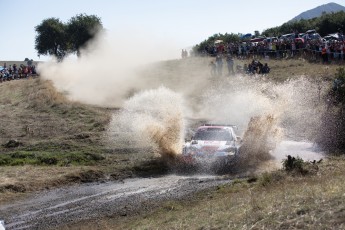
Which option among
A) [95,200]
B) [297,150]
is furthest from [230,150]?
[95,200]

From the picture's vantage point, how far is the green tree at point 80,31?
7888 centimetres

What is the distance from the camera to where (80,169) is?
1880cm

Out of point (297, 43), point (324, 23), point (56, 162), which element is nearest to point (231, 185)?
point (56, 162)

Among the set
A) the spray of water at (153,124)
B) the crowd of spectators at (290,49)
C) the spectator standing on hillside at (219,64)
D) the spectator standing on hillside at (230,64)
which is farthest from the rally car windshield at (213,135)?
the spectator standing on hillside at (219,64)

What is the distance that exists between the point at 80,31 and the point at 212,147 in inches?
2584

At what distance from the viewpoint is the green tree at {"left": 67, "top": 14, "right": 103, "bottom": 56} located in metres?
78.9

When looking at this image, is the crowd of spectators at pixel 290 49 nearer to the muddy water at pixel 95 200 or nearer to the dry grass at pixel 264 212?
the muddy water at pixel 95 200

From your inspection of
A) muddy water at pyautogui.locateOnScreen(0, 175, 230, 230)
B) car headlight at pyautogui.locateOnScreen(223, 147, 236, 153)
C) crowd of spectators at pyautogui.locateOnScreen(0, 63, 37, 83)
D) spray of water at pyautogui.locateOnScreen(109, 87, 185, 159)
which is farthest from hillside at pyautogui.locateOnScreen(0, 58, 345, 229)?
crowd of spectators at pyautogui.locateOnScreen(0, 63, 37, 83)

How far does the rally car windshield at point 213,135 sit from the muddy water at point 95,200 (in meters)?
2.17

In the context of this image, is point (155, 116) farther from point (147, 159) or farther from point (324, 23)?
point (324, 23)

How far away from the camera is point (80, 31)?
79.5m

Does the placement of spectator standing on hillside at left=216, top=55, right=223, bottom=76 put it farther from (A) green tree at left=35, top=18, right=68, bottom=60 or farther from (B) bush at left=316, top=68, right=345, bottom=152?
(A) green tree at left=35, top=18, right=68, bottom=60

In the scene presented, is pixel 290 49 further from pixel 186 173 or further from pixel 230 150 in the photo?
pixel 186 173

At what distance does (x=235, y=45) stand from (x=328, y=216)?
39.6 m
